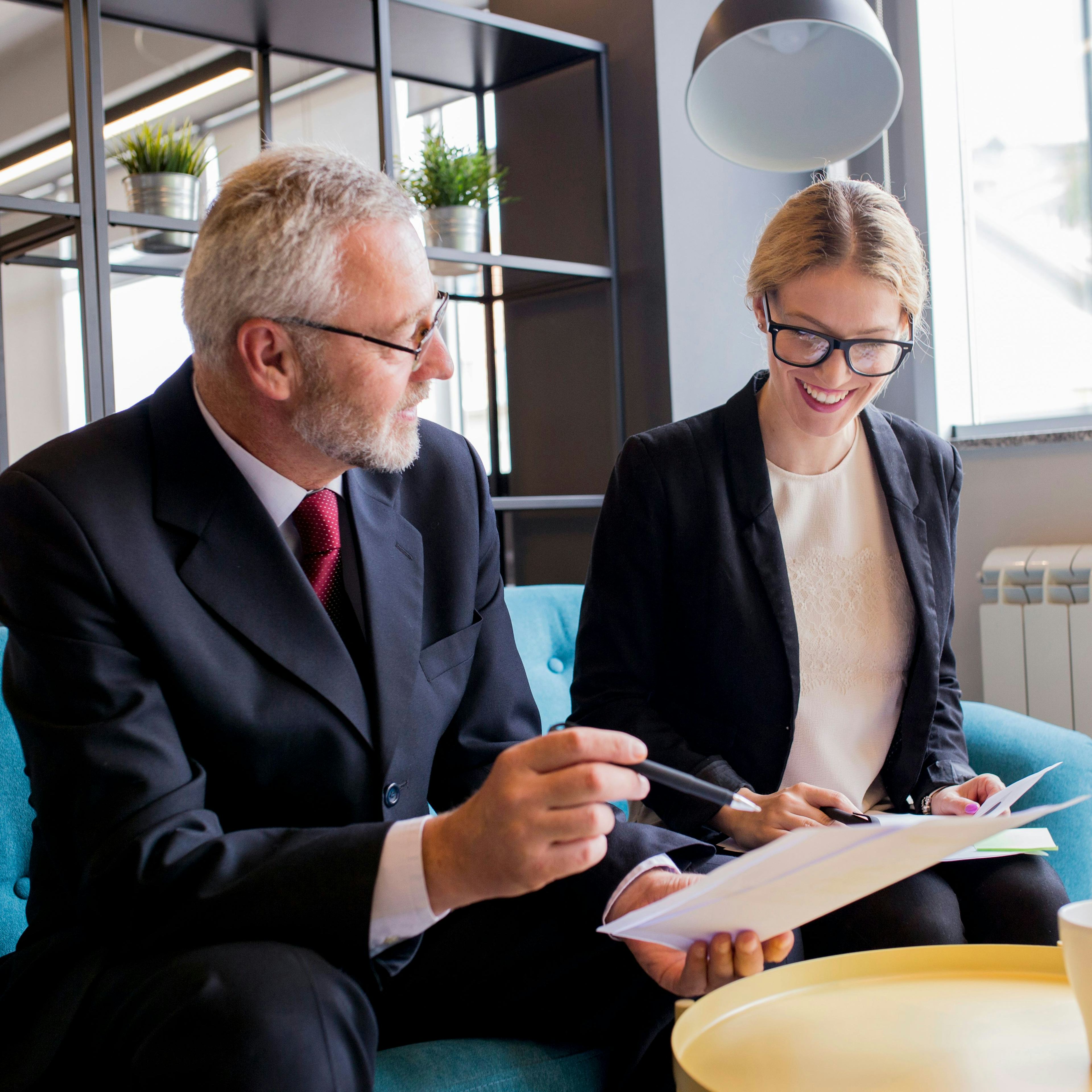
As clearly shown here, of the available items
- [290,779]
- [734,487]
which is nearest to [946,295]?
[734,487]

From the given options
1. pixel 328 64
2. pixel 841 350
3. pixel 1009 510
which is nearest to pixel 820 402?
pixel 841 350

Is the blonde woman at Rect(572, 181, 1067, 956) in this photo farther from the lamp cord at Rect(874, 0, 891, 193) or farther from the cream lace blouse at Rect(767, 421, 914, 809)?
the lamp cord at Rect(874, 0, 891, 193)

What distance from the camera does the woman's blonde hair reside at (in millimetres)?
1474

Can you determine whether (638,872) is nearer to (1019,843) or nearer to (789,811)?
(789,811)

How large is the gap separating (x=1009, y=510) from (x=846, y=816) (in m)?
1.82

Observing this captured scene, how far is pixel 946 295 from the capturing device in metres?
3.09

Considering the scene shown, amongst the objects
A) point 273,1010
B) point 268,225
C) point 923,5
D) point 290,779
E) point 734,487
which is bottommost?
point 273,1010

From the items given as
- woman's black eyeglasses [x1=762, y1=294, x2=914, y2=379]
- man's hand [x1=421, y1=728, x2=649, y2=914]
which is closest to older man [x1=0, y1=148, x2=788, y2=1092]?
man's hand [x1=421, y1=728, x2=649, y2=914]

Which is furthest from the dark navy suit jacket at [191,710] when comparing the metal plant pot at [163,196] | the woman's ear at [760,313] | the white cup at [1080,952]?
the metal plant pot at [163,196]

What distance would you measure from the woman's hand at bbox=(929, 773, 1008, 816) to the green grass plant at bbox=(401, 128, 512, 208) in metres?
1.95

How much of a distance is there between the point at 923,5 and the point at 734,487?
214 centimetres

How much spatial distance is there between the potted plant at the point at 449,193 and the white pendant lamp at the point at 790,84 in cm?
107

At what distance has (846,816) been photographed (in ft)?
4.07

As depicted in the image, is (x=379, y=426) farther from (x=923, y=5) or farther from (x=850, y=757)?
(x=923, y=5)
